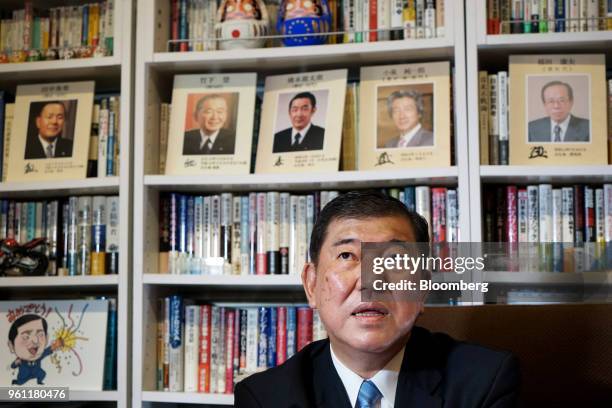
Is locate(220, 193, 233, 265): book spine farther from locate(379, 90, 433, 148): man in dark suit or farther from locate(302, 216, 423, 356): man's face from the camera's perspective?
locate(302, 216, 423, 356): man's face

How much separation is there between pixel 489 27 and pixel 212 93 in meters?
0.78

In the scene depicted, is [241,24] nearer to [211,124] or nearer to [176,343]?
[211,124]

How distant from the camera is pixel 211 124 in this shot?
2.21 metres

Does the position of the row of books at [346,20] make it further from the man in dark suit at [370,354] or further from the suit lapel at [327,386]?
the suit lapel at [327,386]

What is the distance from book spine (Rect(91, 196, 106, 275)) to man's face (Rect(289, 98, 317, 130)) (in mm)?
591

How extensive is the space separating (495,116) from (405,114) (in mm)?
233

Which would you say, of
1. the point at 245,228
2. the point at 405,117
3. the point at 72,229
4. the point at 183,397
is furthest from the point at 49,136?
the point at 405,117

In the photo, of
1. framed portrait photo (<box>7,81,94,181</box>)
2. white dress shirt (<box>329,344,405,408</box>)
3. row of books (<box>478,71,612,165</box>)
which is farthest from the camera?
framed portrait photo (<box>7,81,94,181</box>)

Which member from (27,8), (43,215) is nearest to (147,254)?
(43,215)

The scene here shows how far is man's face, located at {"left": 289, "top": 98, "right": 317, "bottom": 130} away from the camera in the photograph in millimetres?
2156

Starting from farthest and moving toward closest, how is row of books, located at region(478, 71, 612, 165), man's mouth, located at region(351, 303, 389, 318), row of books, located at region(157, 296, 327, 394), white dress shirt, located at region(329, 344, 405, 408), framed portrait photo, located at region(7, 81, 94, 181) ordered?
1. framed portrait photo, located at region(7, 81, 94, 181)
2. row of books, located at region(157, 296, 327, 394)
3. row of books, located at region(478, 71, 612, 165)
4. white dress shirt, located at region(329, 344, 405, 408)
5. man's mouth, located at region(351, 303, 389, 318)

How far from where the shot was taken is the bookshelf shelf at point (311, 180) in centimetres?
201

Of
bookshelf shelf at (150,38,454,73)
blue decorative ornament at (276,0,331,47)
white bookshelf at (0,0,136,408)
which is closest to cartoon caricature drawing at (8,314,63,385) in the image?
white bookshelf at (0,0,136,408)

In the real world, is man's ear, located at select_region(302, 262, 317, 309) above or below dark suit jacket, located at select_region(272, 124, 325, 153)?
below
